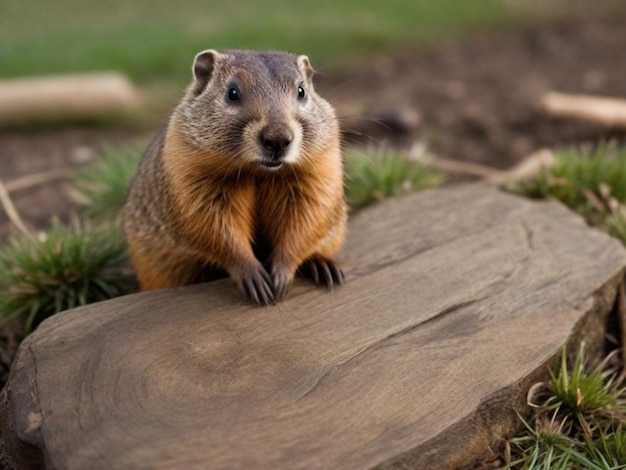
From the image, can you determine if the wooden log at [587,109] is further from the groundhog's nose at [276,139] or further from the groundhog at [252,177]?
the groundhog's nose at [276,139]

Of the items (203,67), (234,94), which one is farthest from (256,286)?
(203,67)

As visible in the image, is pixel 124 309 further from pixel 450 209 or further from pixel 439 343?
pixel 450 209

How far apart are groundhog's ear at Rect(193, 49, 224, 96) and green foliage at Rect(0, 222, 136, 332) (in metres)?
1.78

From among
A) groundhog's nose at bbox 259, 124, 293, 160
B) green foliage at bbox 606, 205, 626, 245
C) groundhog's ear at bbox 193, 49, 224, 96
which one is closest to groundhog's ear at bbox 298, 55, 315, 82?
groundhog's ear at bbox 193, 49, 224, 96

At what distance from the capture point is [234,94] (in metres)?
4.35

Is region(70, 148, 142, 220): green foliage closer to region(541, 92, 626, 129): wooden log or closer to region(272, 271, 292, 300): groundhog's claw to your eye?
region(272, 271, 292, 300): groundhog's claw

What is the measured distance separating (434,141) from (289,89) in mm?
5361

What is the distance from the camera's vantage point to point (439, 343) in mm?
4406

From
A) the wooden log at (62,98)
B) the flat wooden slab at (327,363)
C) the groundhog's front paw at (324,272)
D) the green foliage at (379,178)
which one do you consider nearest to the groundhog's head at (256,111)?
the groundhog's front paw at (324,272)

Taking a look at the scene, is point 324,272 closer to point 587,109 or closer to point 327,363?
point 327,363

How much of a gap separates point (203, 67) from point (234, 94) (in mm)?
492

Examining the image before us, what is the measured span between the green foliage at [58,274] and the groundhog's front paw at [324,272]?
171 centimetres

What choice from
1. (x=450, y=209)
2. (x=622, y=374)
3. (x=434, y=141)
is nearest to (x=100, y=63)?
(x=434, y=141)

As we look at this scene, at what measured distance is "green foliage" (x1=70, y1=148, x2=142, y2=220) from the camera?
24.2ft
